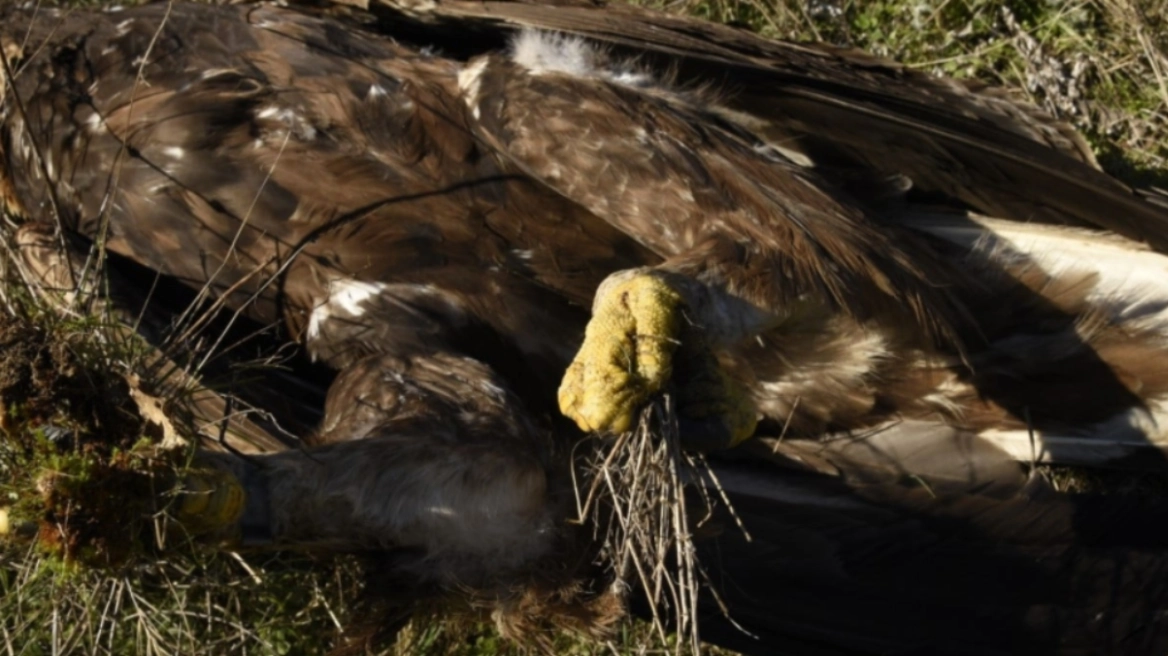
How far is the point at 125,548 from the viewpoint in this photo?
262 cm

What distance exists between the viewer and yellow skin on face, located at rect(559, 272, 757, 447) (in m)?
2.88

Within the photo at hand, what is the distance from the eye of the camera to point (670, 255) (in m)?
3.37

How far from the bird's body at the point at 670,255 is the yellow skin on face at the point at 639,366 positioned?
0.16 m

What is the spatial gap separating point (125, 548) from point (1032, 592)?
6.46 feet

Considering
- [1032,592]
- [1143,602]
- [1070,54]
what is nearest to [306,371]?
[1032,592]

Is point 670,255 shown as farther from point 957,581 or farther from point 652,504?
point 957,581

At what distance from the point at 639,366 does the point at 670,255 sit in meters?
0.51

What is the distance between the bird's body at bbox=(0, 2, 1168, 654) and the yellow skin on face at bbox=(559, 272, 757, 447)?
0.16 metres

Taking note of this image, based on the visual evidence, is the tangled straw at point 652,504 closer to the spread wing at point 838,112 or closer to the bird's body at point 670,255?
the bird's body at point 670,255

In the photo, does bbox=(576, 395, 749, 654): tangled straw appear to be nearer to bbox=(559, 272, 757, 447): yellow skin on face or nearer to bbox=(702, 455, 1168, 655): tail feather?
bbox=(559, 272, 757, 447): yellow skin on face

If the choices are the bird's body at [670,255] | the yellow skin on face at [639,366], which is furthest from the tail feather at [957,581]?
the yellow skin on face at [639,366]

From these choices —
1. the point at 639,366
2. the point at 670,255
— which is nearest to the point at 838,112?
the point at 670,255

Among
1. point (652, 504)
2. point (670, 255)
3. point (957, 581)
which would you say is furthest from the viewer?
point (957, 581)

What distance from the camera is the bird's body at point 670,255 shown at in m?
3.34
